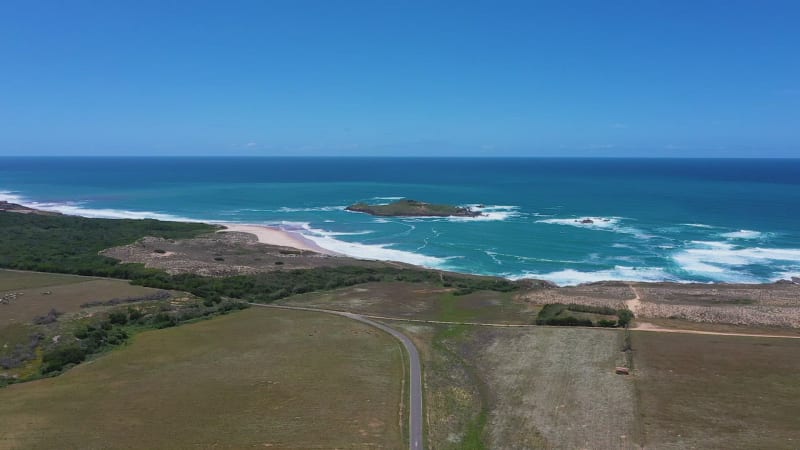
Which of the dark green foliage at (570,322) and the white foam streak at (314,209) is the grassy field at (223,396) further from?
the white foam streak at (314,209)

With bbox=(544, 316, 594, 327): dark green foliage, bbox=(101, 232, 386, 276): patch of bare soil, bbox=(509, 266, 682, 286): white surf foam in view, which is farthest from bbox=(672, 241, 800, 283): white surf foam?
bbox=(101, 232, 386, 276): patch of bare soil

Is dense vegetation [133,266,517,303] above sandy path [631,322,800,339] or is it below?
below

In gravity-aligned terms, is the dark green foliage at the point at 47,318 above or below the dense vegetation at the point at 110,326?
above

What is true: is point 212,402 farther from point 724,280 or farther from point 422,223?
point 422,223

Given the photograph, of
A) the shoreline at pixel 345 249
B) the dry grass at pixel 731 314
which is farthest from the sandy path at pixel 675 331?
the shoreline at pixel 345 249

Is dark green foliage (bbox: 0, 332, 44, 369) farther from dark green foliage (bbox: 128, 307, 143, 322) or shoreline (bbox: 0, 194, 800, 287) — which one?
shoreline (bbox: 0, 194, 800, 287)

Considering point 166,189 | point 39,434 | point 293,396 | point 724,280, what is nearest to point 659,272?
point 724,280
